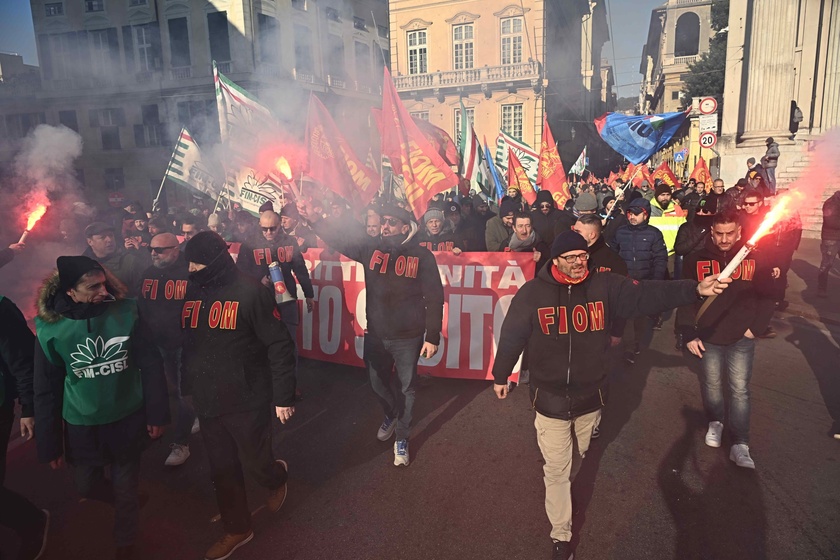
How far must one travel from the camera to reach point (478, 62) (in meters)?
29.8

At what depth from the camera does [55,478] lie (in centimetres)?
396

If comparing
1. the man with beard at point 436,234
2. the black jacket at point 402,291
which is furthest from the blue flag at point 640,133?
the black jacket at point 402,291

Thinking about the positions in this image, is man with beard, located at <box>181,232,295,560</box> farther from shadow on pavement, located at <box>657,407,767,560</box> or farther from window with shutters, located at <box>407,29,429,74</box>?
window with shutters, located at <box>407,29,429,74</box>

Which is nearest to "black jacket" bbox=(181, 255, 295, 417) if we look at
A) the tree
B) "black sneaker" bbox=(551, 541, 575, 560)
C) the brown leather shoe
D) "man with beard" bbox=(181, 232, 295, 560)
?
"man with beard" bbox=(181, 232, 295, 560)

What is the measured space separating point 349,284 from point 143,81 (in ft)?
87.3

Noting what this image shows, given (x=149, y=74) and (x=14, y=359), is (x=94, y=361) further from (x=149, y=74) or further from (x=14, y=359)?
(x=149, y=74)

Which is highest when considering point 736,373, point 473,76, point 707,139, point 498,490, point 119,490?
point 473,76

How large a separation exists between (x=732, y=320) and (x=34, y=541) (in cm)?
469

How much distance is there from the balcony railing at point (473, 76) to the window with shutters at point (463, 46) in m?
0.90

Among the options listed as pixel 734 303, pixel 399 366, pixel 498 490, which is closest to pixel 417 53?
pixel 399 366

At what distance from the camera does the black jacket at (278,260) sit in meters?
5.32

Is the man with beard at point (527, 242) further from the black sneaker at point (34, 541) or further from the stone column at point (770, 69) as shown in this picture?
the stone column at point (770, 69)

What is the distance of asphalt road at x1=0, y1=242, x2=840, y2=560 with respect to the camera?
10.1ft

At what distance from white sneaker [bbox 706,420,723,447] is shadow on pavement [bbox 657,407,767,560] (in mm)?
111
